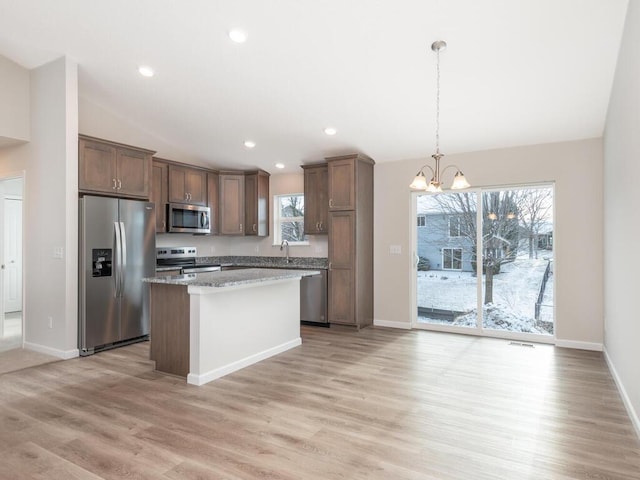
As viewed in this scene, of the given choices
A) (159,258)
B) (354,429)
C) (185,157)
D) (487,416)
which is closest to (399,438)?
(354,429)

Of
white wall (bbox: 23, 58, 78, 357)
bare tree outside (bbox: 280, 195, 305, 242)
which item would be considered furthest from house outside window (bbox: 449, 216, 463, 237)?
white wall (bbox: 23, 58, 78, 357)

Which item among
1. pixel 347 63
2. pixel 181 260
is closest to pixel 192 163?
pixel 181 260

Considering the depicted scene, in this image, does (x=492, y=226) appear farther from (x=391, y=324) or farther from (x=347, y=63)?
(x=347, y=63)

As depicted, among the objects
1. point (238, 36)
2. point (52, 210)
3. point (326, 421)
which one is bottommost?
point (326, 421)

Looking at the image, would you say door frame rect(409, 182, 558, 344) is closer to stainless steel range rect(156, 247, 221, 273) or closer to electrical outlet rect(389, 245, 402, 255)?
electrical outlet rect(389, 245, 402, 255)

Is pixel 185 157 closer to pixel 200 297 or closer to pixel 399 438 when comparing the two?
pixel 200 297

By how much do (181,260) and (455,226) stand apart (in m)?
4.18

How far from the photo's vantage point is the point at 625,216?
3047 mm

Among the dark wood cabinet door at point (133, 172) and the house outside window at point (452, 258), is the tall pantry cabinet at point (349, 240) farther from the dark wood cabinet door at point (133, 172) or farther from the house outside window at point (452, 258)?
the dark wood cabinet door at point (133, 172)

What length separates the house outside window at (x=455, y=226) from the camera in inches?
222

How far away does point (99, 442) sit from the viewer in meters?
2.52

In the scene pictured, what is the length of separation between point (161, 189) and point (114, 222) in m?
1.37

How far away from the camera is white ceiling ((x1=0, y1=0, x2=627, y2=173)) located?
10.3ft

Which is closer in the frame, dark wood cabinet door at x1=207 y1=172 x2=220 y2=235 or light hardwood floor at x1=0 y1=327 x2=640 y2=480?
light hardwood floor at x1=0 y1=327 x2=640 y2=480
